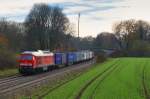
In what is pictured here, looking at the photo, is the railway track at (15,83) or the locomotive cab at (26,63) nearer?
the railway track at (15,83)

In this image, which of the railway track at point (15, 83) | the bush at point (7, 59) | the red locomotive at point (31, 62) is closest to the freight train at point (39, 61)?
the red locomotive at point (31, 62)

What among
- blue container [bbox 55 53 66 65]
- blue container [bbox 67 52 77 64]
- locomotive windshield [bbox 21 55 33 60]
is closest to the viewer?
locomotive windshield [bbox 21 55 33 60]

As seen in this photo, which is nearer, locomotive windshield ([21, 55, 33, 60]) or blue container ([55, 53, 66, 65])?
locomotive windshield ([21, 55, 33, 60])

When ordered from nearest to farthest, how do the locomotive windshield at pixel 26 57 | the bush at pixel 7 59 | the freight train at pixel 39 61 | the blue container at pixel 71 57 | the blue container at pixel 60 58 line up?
the freight train at pixel 39 61 → the locomotive windshield at pixel 26 57 → the bush at pixel 7 59 → the blue container at pixel 60 58 → the blue container at pixel 71 57

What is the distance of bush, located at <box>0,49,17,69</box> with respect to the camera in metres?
56.0

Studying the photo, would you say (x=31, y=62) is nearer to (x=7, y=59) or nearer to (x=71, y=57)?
(x=7, y=59)

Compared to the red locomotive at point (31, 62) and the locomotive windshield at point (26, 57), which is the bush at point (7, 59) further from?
the locomotive windshield at point (26, 57)

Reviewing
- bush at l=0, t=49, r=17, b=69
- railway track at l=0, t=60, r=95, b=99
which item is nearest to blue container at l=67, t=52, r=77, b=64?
bush at l=0, t=49, r=17, b=69

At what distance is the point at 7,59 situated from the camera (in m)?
57.6

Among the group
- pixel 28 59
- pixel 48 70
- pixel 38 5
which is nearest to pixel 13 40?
pixel 38 5

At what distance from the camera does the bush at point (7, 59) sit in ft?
184

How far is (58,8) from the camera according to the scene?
107 m

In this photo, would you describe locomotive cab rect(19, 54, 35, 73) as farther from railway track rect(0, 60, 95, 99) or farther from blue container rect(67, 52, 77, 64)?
blue container rect(67, 52, 77, 64)

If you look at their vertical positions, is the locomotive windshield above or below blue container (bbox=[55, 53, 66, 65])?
above
